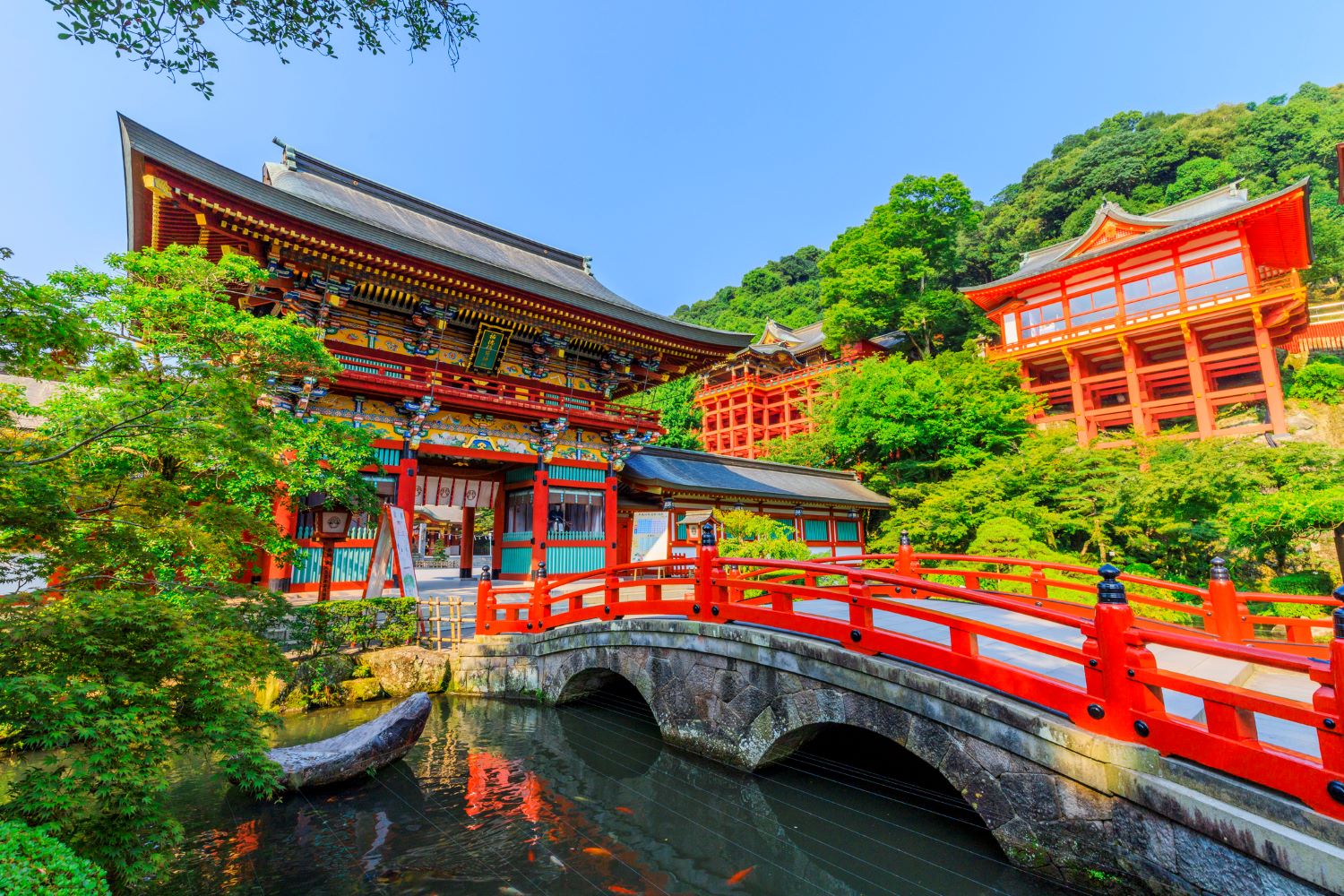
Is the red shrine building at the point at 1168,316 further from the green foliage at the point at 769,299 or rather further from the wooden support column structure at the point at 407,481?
the green foliage at the point at 769,299

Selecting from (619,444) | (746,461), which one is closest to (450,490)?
(619,444)

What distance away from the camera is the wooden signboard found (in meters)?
10.3

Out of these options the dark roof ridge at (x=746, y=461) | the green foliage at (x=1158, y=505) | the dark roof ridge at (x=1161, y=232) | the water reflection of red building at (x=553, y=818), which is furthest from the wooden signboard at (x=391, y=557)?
the dark roof ridge at (x=1161, y=232)

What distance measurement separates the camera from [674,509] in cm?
1820

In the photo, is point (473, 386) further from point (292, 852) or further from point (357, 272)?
point (292, 852)

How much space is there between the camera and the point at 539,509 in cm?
1401

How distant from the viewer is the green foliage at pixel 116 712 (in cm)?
326

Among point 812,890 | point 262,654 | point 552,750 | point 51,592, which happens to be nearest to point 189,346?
point 51,592

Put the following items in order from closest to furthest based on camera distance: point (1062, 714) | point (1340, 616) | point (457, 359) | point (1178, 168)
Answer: point (1340, 616), point (1062, 714), point (457, 359), point (1178, 168)

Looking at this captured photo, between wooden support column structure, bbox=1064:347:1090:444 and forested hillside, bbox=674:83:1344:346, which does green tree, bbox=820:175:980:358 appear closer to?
forested hillside, bbox=674:83:1344:346

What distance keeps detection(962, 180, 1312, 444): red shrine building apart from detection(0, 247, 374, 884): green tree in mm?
23689

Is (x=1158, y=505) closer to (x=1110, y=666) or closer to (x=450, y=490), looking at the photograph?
(x=1110, y=666)

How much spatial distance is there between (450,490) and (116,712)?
13585 millimetres

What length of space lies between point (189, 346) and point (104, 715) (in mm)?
4560
